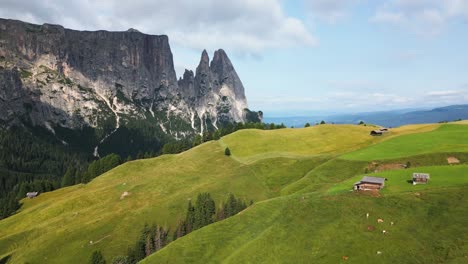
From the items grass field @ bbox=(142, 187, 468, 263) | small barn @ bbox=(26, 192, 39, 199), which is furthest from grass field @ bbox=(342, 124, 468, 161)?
small barn @ bbox=(26, 192, 39, 199)

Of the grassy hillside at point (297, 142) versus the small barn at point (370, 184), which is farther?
the grassy hillside at point (297, 142)

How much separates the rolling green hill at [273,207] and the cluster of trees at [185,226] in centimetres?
557

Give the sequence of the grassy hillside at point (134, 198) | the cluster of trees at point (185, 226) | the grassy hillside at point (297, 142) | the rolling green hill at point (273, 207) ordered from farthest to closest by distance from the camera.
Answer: the grassy hillside at point (297, 142) → the grassy hillside at point (134, 198) → the cluster of trees at point (185, 226) → the rolling green hill at point (273, 207)

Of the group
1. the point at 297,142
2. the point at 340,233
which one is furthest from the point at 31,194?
the point at 340,233

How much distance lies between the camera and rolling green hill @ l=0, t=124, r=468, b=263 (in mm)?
59906

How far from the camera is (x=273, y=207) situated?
81250 millimetres

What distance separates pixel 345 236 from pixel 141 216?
6358cm

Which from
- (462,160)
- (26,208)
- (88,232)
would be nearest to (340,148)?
(462,160)

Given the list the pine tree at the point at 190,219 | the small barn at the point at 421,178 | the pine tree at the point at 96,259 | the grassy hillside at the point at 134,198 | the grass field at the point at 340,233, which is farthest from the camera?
the grassy hillside at the point at 134,198

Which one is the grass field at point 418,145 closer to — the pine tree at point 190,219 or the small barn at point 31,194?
the pine tree at point 190,219

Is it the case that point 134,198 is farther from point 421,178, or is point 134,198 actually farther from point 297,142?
point 421,178

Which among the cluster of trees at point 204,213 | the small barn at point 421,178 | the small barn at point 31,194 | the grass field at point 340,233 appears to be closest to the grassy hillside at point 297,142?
the cluster of trees at point 204,213

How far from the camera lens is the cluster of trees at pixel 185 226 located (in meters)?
86.6

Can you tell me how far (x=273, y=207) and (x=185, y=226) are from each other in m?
26.6
